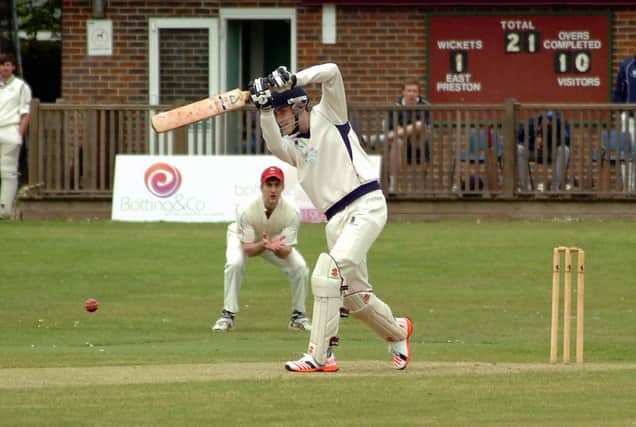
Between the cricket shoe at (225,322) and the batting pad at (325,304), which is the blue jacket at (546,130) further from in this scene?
the batting pad at (325,304)

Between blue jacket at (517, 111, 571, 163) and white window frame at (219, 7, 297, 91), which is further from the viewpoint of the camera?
white window frame at (219, 7, 297, 91)

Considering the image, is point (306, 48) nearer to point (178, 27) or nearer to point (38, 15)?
point (178, 27)

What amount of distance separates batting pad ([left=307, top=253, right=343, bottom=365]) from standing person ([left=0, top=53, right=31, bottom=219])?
488 inches

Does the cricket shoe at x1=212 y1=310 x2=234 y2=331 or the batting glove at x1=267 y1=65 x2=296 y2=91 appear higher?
the batting glove at x1=267 y1=65 x2=296 y2=91

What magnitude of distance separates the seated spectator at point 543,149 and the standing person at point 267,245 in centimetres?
778

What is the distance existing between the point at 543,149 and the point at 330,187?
1178cm

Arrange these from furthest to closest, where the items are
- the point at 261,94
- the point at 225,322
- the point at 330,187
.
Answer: the point at 225,322
the point at 330,187
the point at 261,94

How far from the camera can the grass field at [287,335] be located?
30.4ft

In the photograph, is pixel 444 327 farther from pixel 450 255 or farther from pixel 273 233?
pixel 450 255

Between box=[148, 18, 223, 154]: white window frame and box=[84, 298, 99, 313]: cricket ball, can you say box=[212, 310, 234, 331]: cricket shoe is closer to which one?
box=[84, 298, 99, 313]: cricket ball

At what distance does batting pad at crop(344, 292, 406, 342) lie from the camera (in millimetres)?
11266

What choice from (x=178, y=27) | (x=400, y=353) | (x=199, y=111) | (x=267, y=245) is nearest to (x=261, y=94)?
(x=199, y=111)

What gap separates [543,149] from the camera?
74.1 ft

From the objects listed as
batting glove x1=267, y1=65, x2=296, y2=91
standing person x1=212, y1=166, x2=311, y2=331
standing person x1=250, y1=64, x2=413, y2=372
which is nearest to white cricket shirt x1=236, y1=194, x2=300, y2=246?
standing person x1=212, y1=166, x2=311, y2=331
